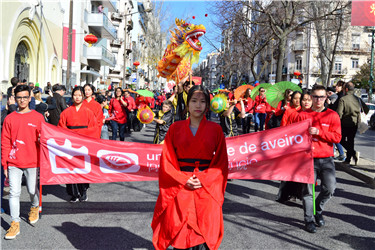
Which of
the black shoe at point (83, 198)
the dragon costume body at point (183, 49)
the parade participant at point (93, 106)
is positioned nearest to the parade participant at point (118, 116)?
the parade participant at point (93, 106)

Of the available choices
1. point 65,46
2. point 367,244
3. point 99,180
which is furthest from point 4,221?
point 65,46

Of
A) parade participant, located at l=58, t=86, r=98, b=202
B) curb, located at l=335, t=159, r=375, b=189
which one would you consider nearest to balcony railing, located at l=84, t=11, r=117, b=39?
curb, located at l=335, t=159, r=375, b=189

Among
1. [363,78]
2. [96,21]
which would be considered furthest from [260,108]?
[363,78]

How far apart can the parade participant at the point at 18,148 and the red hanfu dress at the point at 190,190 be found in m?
2.47

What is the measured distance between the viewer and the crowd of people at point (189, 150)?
129 inches

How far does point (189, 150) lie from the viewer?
3.35 metres

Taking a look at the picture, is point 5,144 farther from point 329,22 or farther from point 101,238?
point 329,22

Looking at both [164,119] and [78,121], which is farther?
[164,119]

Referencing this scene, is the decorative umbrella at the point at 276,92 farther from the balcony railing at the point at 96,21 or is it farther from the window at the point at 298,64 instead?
the window at the point at 298,64

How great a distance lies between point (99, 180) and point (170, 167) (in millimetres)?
2625

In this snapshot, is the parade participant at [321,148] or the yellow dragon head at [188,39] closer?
the parade participant at [321,148]

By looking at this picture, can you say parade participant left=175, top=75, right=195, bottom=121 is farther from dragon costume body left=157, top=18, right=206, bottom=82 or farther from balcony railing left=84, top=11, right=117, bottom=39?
balcony railing left=84, top=11, right=117, bottom=39

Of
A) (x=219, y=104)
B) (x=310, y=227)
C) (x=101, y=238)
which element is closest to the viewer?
(x=101, y=238)

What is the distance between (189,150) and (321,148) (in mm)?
2670
